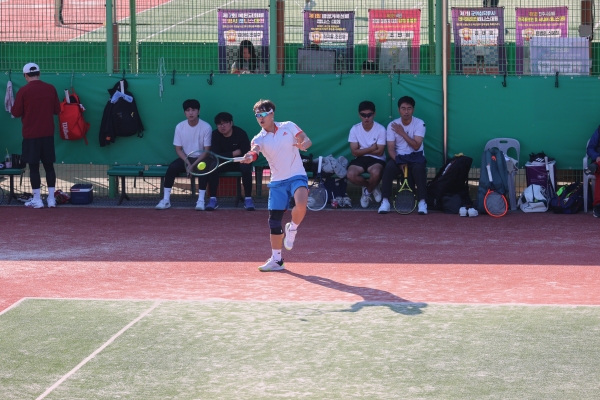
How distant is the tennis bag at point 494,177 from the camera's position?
43.2 feet

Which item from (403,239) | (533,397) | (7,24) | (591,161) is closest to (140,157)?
(7,24)

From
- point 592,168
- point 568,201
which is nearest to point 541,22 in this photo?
point 592,168

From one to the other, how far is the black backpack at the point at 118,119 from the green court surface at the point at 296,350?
6.83 metres

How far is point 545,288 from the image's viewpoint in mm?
8516

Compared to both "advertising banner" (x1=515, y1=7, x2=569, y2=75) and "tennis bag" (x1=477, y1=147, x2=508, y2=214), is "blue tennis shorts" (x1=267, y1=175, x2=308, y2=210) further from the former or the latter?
"advertising banner" (x1=515, y1=7, x2=569, y2=75)

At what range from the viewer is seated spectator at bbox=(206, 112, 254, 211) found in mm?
13828

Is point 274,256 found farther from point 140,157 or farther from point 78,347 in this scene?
point 140,157

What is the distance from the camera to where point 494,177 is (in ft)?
43.3

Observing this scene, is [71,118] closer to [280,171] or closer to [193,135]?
[193,135]

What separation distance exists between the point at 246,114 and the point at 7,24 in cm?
431

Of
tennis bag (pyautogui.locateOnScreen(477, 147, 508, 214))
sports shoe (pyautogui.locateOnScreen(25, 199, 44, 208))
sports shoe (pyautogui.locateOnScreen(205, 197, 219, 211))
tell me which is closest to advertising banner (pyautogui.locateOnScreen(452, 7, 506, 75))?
tennis bag (pyautogui.locateOnScreen(477, 147, 508, 214))

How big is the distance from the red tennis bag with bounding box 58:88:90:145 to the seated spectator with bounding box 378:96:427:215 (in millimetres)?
4787

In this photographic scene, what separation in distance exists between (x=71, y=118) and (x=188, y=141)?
1.92 metres

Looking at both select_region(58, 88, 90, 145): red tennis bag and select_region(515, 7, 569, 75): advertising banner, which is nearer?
select_region(515, 7, 569, 75): advertising banner
